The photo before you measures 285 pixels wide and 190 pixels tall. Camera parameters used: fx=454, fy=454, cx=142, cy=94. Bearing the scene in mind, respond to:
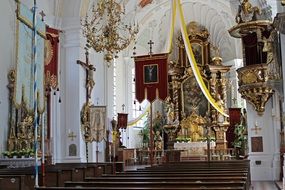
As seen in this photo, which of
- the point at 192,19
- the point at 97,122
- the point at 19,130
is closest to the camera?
the point at 19,130

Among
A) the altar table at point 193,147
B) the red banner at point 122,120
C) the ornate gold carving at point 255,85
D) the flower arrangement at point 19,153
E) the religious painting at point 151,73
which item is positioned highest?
the religious painting at point 151,73

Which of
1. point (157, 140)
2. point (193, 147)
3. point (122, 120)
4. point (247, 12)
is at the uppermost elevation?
point (247, 12)

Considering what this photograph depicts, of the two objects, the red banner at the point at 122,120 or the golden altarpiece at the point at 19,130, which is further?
the red banner at the point at 122,120

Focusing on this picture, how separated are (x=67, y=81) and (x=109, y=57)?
407cm

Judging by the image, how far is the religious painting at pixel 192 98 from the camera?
2306 cm

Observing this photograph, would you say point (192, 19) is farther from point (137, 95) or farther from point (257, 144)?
point (257, 144)

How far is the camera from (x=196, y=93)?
23.2 m

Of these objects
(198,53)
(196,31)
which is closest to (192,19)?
(196,31)

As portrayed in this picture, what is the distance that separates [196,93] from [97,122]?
28.8ft

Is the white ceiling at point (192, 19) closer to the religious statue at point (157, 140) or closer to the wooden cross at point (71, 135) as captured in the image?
the religious statue at point (157, 140)

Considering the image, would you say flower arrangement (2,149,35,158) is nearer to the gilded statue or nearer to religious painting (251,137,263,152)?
religious painting (251,137,263,152)

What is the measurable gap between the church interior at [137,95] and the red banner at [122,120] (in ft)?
0.15

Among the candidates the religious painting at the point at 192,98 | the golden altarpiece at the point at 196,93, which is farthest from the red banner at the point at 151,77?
the religious painting at the point at 192,98

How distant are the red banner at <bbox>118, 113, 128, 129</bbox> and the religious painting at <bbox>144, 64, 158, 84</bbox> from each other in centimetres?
702
